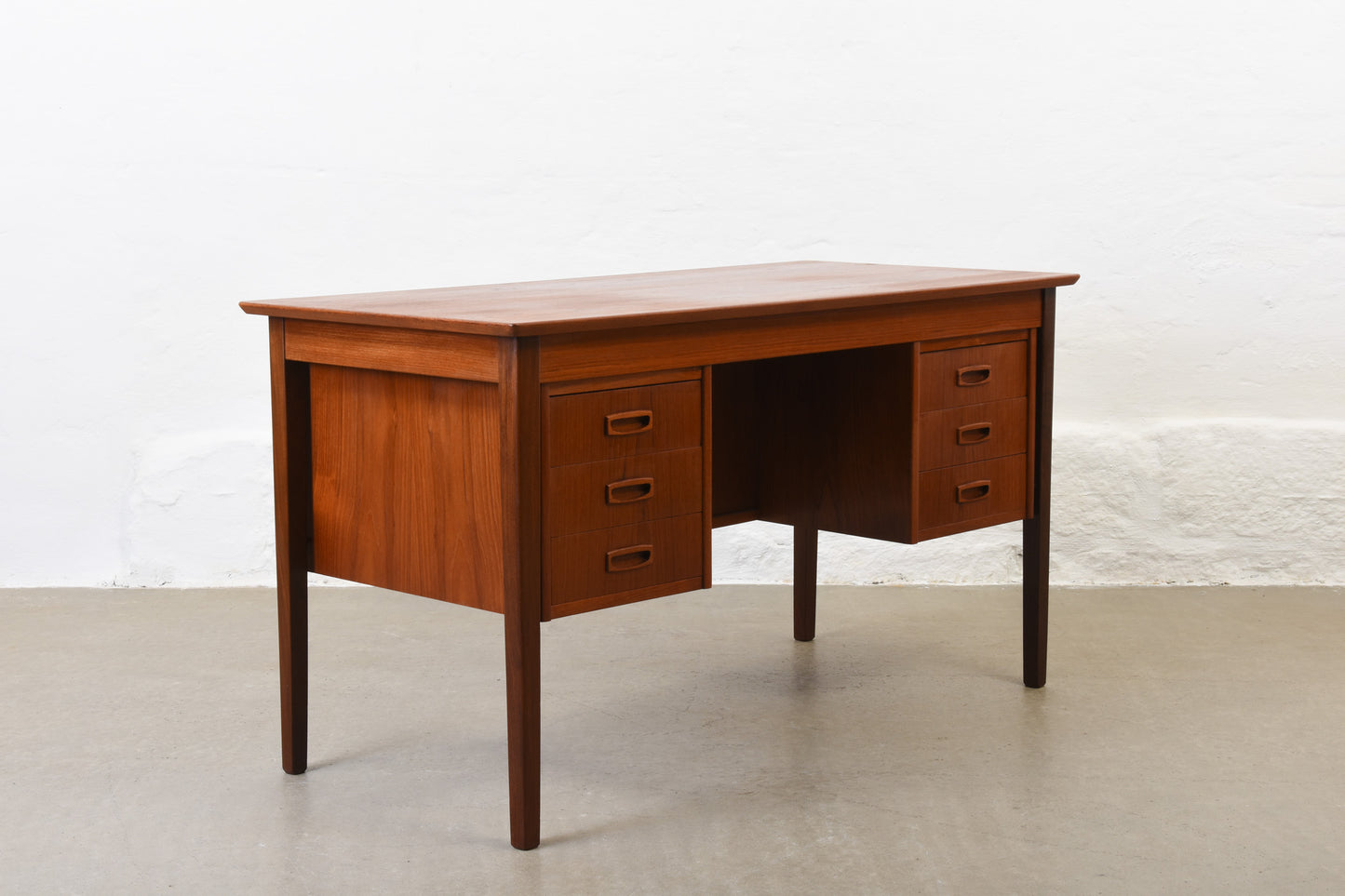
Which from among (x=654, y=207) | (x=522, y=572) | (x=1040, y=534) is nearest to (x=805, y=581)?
A: (x=1040, y=534)

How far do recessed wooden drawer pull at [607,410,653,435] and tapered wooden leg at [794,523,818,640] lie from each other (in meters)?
1.25

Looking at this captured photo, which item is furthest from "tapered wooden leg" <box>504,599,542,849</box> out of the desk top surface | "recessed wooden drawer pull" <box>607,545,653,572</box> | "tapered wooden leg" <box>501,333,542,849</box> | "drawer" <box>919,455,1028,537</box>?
"drawer" <box>919,455,1028,537</box>

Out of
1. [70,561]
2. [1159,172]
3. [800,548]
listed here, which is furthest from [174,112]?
[1159,172]

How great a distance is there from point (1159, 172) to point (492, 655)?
2301mm

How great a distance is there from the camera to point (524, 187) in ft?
14.8

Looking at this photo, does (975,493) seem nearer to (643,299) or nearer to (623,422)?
(643,299)

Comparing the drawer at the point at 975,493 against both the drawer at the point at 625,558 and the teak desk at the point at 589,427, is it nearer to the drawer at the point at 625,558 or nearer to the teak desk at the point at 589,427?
the teak desk at the point at 589,427

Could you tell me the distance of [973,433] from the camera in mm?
3330

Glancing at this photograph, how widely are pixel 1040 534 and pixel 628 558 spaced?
1.24m

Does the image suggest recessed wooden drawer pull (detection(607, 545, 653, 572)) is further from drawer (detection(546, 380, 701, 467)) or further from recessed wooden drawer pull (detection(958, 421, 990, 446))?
recessed wooden drawer pull (detection(958, 421, 990, 446))

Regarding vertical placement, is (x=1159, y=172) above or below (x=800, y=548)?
above

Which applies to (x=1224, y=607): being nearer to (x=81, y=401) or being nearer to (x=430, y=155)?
(x=430, y=155)

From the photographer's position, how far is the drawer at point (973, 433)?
10.6ft

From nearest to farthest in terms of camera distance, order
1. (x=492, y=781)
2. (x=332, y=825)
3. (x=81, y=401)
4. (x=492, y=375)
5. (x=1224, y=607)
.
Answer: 1. (x=492, y=375)
2. (x=332, y=825)
3. (x=492, y=781)
4. (x=1224, y=607)
5. (x=81, y=401)
